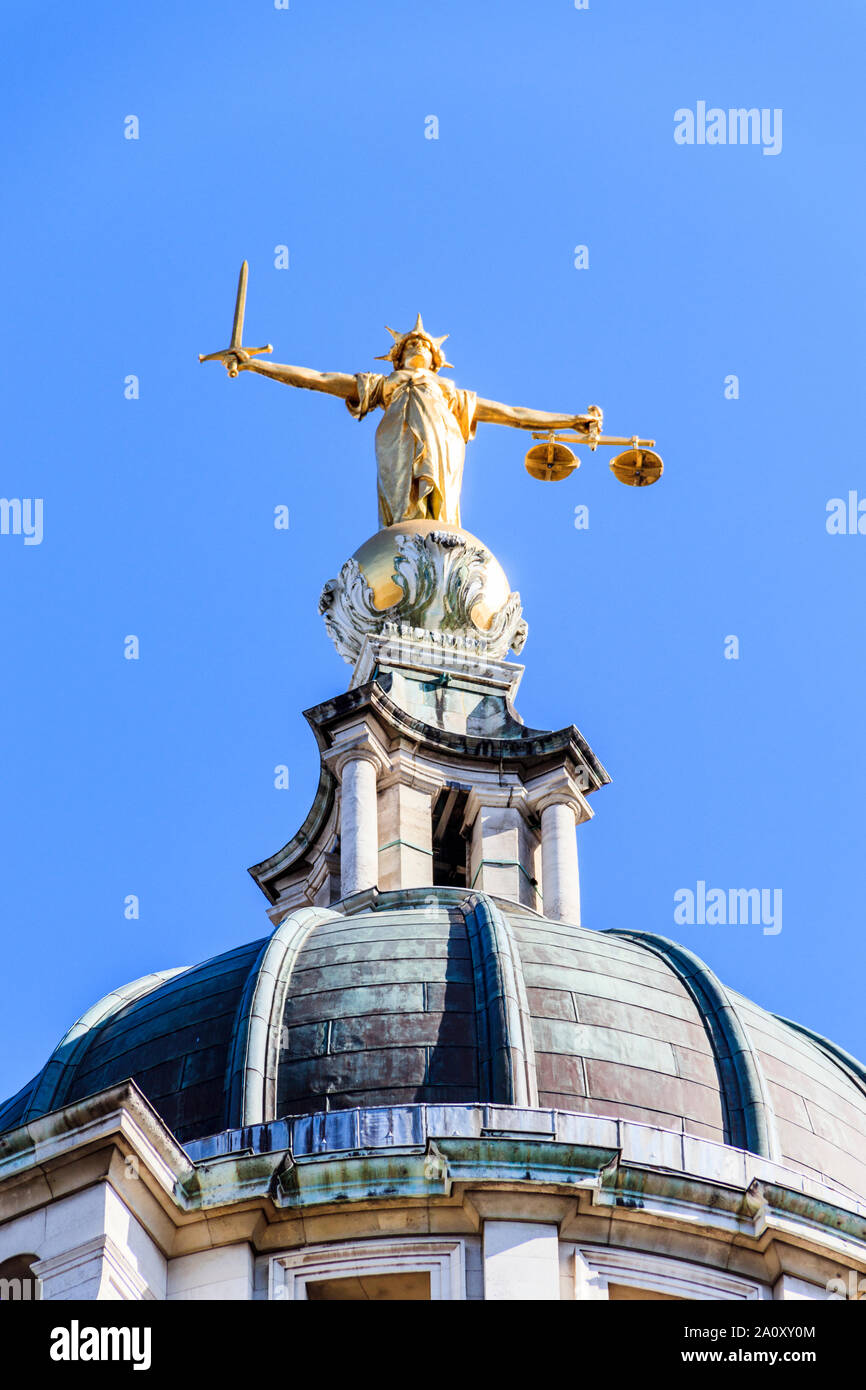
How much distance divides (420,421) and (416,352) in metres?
2.53

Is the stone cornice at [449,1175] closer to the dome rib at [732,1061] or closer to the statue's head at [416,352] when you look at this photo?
the dome rib at [732,1061]

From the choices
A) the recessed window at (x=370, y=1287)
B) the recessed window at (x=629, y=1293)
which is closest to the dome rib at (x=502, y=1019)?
the recessed window at (x=370, y=1287)

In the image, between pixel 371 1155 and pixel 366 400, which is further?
pixel 366 400

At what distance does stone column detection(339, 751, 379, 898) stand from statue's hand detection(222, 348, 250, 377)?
415 inches

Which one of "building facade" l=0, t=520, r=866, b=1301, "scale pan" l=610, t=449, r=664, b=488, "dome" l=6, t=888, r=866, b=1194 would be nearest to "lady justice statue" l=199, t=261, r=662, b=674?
"scale pan" l=610, t=449, r=664, b=488

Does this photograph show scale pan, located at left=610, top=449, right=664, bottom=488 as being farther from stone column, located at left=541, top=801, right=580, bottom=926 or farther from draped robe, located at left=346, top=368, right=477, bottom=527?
stone column, located at left=541, top=801, right=580, bottom=926

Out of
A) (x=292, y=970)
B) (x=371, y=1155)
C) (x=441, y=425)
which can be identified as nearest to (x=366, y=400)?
(x=441, y=425)

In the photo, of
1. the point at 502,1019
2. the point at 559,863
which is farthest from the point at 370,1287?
the point at 559,863

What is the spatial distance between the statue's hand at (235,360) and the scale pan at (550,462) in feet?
20.5

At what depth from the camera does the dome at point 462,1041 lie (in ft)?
165
